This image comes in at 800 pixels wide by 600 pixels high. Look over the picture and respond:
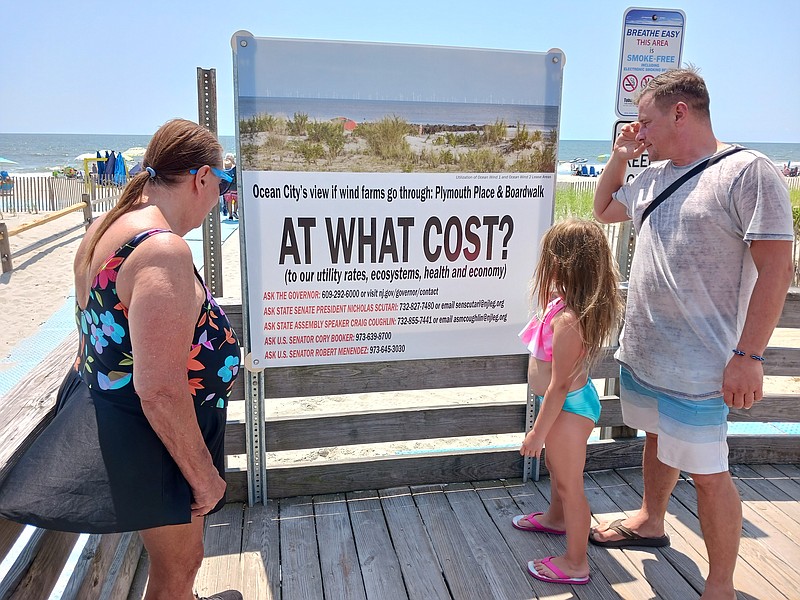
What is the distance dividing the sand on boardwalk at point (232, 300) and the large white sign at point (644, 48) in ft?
7.04

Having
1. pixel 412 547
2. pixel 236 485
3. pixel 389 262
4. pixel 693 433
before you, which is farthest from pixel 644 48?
pixel 236 485

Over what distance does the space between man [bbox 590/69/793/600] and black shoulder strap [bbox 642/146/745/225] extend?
0.02m

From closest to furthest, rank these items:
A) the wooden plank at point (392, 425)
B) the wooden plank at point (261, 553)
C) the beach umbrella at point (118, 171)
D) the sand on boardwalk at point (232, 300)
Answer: the wooden plank at point (261, 553)
the wooden plank at point (392, 425)
the sand on boardwalk at point (232, 300)
the beach umbrella at point (118, 171)

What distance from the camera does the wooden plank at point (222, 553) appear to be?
2.50m

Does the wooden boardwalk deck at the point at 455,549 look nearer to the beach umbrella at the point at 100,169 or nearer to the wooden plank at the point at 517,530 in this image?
the wooden plank at the point at 517,530

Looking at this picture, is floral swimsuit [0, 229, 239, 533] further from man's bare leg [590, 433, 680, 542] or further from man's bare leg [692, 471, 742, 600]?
man's bare leg [590, 433, 680, 542]

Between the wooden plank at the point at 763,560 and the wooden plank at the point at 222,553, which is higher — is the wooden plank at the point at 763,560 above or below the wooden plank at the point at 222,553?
above

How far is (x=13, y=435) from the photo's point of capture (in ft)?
5.31

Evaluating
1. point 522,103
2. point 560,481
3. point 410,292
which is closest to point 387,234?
point 410,292

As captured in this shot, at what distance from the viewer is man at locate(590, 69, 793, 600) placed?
6.77ft

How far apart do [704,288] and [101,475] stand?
1.98m

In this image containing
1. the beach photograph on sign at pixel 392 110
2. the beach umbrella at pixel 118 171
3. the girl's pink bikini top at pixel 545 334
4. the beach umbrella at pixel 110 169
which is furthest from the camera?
the beach umbrella at pixel 118 171

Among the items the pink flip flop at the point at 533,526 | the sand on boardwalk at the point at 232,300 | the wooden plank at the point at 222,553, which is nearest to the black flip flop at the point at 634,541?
the pink flip flop at the point at 533,526

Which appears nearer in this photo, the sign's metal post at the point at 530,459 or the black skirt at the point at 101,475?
the black skirt at the point at 101,475
